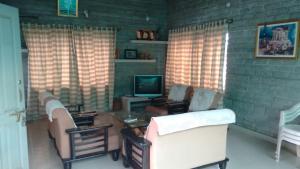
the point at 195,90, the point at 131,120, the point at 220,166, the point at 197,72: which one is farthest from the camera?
the point at 197,72

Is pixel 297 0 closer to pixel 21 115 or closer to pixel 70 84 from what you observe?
pixel 21 115

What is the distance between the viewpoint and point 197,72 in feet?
17.2

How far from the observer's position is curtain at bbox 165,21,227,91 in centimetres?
471

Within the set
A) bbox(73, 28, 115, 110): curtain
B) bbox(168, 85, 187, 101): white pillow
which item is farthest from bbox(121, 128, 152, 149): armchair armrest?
bbox(73, 28, 115, 110): curtain

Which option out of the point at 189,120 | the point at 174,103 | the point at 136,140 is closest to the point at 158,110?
the point at 174,103

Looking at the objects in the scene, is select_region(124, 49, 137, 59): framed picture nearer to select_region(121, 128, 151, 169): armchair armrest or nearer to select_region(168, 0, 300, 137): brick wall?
select_region(168, 0, 300, 137): brick wall

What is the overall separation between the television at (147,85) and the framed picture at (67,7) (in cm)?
211

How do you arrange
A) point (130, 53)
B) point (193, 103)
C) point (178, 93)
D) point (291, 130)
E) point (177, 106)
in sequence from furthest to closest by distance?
point (130, 53) < point (178, 93) < point (177, 106) < point (193, 103) < point (291, 130)

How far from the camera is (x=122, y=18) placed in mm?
5863

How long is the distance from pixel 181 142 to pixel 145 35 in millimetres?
4142

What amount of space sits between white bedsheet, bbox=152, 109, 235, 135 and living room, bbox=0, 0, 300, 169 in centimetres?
88

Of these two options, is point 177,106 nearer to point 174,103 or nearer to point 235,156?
point 174,103

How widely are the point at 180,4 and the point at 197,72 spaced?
6.49ft

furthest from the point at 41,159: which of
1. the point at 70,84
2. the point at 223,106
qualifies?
the point at 223,106
